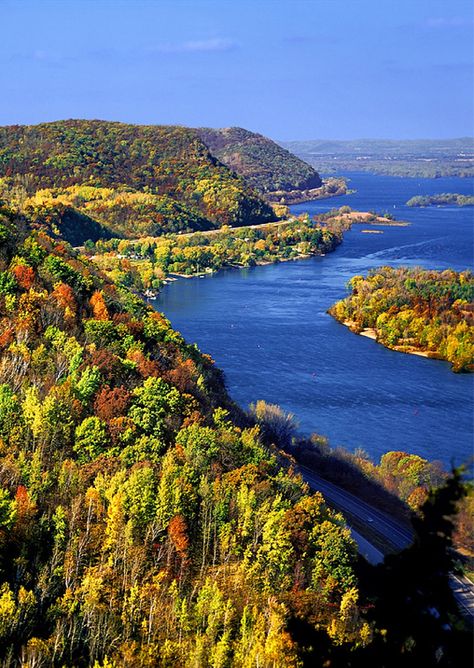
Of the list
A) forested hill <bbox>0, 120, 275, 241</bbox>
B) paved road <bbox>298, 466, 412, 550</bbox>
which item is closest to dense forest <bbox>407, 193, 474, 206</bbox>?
forested hill <bbox>0, 120, 275, 241</bbox>

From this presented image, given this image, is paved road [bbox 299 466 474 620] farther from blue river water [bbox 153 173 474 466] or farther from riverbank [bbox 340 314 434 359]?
riverbank [bbox 340 314 434 359]

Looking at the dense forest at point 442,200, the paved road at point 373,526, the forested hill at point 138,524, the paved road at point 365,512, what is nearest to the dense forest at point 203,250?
the paved road at point 365,512

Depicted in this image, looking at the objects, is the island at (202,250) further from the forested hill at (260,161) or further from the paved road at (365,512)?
the forested hill at (260,161)

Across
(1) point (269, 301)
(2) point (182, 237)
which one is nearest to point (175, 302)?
(1) point (269, 301)

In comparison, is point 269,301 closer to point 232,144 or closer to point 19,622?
point 19,622

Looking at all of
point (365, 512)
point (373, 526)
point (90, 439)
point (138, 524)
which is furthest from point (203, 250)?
point (138, 524)
